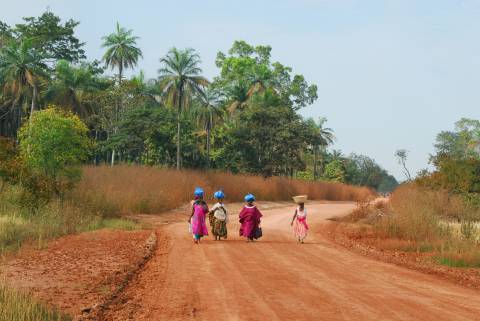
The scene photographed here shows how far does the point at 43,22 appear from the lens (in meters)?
64.8

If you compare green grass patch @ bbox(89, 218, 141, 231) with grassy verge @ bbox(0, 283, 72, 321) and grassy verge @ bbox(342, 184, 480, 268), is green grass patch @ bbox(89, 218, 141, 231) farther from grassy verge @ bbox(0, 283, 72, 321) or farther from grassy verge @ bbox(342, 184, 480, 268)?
grassy verge @ bbox(0, 283, 72, 321)

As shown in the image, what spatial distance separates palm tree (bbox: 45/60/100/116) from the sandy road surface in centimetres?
4560

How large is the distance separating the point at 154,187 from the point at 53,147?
8374 mm

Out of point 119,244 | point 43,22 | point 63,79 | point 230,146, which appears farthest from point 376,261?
point 43,22

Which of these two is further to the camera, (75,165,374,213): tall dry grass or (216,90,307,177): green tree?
(216,90,307,177): green tree

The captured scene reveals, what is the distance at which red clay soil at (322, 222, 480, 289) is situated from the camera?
40.2 feet

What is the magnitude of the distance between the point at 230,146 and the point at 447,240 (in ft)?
136

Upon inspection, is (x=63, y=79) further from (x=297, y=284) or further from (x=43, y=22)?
(x=297, y=284)

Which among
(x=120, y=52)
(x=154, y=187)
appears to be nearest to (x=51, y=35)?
(x=120, y=52)

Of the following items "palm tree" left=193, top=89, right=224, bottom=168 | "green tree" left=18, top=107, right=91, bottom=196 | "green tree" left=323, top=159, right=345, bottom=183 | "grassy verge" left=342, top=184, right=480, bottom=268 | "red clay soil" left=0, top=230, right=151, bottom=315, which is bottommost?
"red clay soil" left=0, top=230, right=151, bottom=315

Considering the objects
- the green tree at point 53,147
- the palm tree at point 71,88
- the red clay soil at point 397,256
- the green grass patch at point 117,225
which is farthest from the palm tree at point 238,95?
the green grass patch at point 117,225

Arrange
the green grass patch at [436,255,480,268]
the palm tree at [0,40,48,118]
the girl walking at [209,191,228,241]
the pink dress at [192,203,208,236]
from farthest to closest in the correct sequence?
the palm tree at [0,40,48,118] → the girl walking at [209,191,228,241] → the pink dress at [192,203,208,236] → the green grass patch at [436,255,480,268]

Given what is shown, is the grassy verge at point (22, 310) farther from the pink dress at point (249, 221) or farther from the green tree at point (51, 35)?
the green tree at point (51, 35)

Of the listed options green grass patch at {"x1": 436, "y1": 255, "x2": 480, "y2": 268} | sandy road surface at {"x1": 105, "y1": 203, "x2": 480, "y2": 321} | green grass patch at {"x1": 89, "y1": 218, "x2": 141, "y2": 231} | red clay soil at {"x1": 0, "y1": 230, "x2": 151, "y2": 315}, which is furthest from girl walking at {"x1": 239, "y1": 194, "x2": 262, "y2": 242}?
green grass patch at {"x1": 89, "y1": 218, "x2": 141, "y2": 231}
